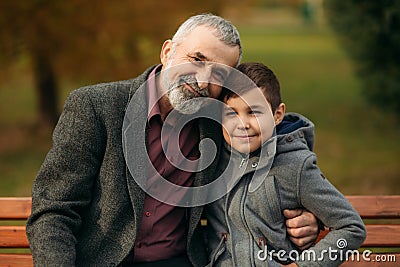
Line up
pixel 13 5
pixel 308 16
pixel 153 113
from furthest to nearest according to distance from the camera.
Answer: pixel 308 16 → pixel 13 5 → pixel 153 113

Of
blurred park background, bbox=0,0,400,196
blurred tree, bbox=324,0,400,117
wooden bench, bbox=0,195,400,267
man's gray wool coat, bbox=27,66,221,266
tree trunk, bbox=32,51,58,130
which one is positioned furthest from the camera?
tree trunk, bbox=32,51,58,130

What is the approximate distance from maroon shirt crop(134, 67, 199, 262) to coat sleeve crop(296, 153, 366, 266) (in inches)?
22.6

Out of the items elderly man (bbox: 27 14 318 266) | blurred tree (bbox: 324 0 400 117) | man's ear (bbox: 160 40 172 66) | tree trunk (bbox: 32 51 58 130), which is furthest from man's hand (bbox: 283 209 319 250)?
tree trunk (bbox: 32 51 58 130)

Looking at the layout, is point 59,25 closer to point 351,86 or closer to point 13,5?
point 13,5

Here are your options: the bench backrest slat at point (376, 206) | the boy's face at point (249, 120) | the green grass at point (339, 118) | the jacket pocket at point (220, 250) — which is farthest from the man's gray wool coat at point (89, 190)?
the green grass at point (339, 118)

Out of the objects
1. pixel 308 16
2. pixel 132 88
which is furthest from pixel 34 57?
pixel 308 16

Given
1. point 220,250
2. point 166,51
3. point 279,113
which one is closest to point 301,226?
point 220,250

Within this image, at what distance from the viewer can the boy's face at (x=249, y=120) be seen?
10.9 feet

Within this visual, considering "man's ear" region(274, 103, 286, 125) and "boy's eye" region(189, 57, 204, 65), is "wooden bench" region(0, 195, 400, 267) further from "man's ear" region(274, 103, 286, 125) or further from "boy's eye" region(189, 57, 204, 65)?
"boy's eye" region(189, 57, 204, 65)

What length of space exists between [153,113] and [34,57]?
8.59m

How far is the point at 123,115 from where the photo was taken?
3.48 metres

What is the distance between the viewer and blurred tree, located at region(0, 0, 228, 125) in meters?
10.5

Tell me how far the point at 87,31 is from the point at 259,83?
7703 millimetres

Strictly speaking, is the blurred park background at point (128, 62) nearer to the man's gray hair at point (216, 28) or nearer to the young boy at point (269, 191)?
the man's gray hair at point (216, 28)
